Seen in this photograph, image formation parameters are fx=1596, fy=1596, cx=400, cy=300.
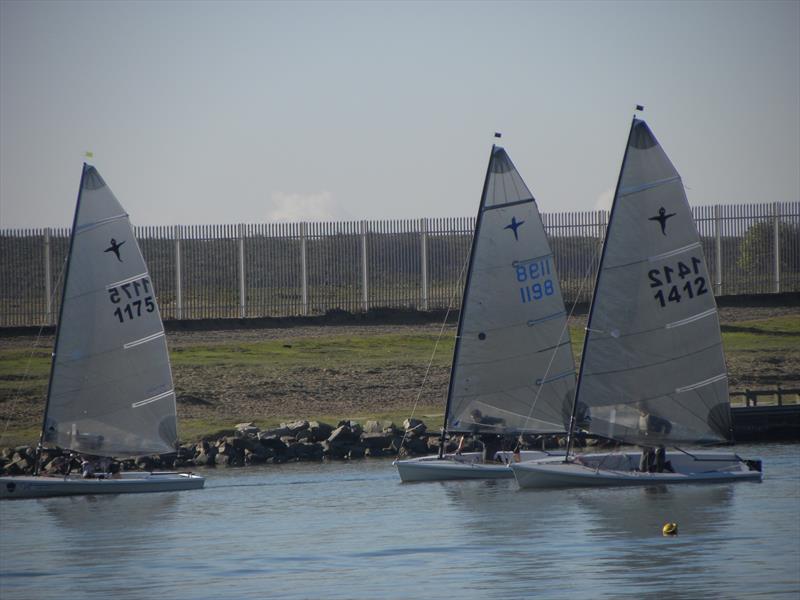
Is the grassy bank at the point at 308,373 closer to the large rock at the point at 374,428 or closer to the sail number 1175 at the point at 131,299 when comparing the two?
the large rock at the point at 374,428

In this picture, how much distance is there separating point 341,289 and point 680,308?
98.3ft

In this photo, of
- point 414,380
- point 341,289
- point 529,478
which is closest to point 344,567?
point 529,478

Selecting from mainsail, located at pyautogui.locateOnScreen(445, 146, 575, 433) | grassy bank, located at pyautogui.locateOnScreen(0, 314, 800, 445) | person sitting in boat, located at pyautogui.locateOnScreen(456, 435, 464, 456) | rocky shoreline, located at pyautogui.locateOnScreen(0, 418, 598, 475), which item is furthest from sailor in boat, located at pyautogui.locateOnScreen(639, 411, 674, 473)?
grassy bank, located at pyautogui.locateOnScreen(0, 314, 800, 445)

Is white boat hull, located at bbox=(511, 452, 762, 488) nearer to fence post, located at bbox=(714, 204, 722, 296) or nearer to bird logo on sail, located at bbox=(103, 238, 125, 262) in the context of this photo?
bird logo on sail, located at bbox=(103, 238, 125, 262)

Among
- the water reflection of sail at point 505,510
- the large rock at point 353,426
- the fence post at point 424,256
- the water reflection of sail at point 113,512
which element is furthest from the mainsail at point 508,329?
the fence post at point 424,256

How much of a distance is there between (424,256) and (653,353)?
2892 centimetres

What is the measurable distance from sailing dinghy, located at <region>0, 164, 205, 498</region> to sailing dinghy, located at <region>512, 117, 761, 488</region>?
436 inches

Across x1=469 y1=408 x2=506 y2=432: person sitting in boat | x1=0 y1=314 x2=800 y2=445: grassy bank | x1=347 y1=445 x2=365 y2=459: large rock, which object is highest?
x1=0 y1=314 x2=800 y2=445: grassy bank

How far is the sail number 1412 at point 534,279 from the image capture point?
154 feet

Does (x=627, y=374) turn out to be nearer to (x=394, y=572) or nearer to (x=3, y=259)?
(x=394, y=572)

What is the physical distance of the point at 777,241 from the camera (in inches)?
2825

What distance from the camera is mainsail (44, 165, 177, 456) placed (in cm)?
4609

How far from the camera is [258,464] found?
51.0m

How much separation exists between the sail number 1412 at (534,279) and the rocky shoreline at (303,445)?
5.81 m
